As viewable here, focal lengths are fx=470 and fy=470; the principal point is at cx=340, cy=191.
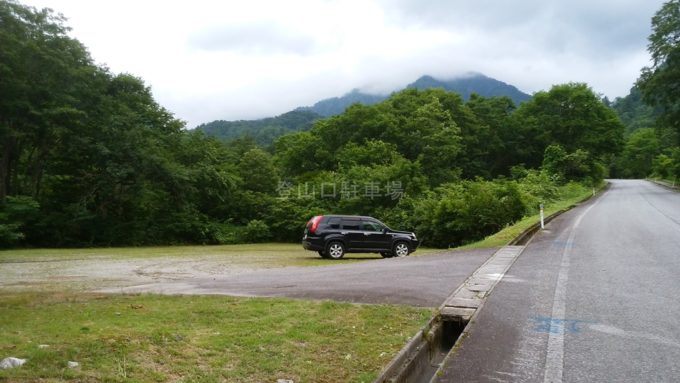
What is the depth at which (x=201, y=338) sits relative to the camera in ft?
18.8

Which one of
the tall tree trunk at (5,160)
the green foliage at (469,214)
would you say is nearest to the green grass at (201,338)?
the green foliage at (469,214)

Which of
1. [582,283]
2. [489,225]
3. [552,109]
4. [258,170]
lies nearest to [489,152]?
[552,109]

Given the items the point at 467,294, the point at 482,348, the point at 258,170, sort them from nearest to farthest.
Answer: the point at 482,348 < the point at 467,294 < the point at 258,170

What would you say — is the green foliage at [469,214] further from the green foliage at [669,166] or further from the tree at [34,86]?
the green foliage at [669,166]

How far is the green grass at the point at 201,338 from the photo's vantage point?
Answer: 4.62m

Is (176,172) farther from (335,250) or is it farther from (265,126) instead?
(265,126)

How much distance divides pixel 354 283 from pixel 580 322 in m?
4.52

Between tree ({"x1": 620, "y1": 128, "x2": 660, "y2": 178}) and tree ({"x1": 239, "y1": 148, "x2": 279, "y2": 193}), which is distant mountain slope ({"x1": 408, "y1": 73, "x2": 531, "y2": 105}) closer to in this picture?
tree ({"x1": 620, "y1": 128, "x2": 660, "y2": 178})

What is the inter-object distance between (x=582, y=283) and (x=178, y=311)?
728cm

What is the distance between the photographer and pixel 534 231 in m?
18.4

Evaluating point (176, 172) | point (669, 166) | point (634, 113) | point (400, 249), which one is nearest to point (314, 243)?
point (400, 249)

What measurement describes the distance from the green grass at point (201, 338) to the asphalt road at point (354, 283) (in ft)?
2.94

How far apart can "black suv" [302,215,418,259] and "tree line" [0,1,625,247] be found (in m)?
8.23

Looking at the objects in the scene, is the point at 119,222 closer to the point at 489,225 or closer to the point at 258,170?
the point at 258,170
